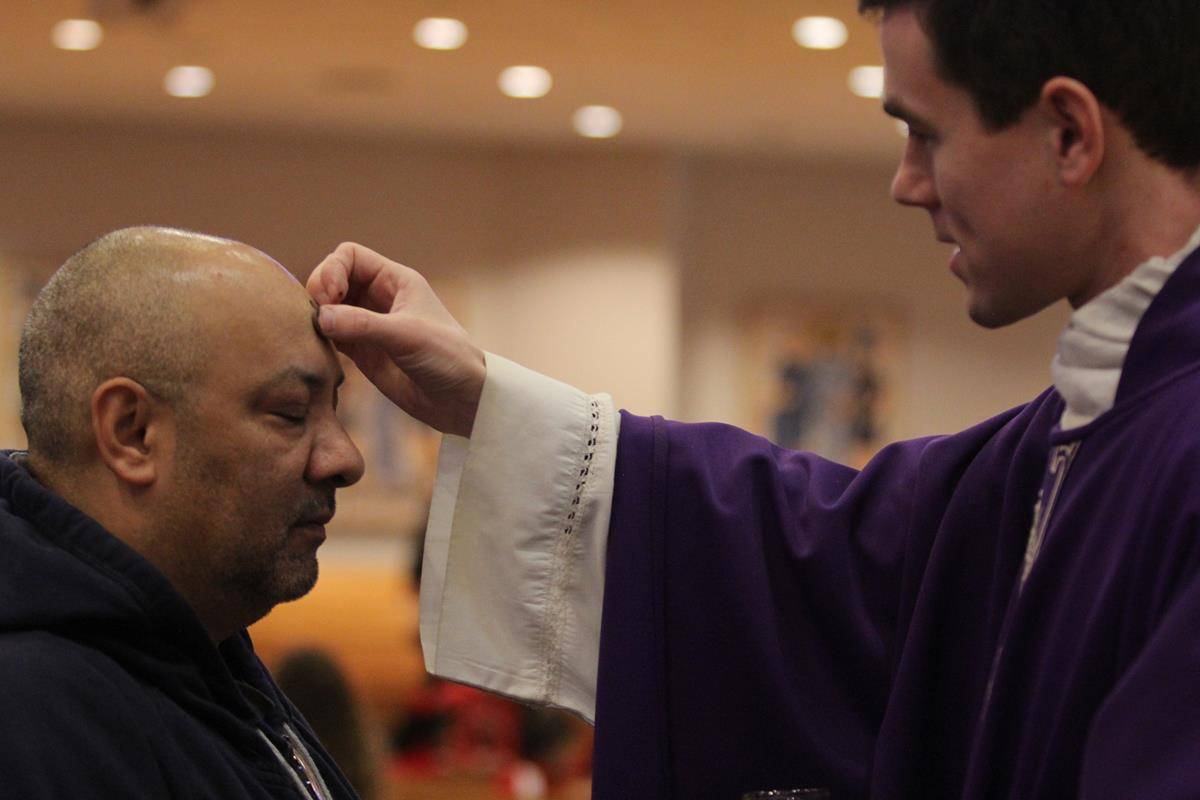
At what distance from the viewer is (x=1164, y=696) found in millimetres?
1235

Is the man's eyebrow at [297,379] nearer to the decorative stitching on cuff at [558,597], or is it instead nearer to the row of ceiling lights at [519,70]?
the decorative stitching on cuff at [558,597]

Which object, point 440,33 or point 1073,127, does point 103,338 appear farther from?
point 440,33

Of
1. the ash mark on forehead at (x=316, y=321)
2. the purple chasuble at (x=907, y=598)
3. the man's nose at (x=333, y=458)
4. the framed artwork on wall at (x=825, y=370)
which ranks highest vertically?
the framed artwork on wall at (x=825, y=370)

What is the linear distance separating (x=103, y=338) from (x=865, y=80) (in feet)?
22.4

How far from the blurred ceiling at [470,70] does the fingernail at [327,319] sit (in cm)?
519

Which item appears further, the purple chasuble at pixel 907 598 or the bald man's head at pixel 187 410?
the bald man's head at pixel 187 410

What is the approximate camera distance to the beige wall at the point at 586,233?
9.50m

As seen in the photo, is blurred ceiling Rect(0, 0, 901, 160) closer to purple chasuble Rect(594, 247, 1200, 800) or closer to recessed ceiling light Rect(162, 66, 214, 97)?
recessed ceiling light Rect(162, 66, 214, 97)

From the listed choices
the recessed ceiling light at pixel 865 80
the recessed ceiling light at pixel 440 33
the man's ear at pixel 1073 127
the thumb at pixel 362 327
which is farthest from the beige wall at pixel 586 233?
the man's ear at pixel 1073 127

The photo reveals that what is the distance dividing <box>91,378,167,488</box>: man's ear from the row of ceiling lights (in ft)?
18.5

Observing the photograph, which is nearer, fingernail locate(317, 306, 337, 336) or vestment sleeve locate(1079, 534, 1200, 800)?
vestment sleeve locate(1079, 534, 1200, 800)

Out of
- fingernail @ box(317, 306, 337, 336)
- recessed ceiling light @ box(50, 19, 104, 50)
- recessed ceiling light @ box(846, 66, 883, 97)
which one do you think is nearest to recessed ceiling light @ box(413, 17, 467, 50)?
recessed ceiling light @ box(50, 19, 104, 50)

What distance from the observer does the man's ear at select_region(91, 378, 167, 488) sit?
1573mm

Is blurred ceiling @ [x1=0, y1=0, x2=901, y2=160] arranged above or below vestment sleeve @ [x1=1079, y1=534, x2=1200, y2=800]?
above
